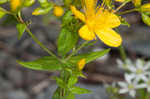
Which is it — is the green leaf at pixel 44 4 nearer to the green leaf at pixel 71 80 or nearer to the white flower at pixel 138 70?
the green leaf at pixel 71 80

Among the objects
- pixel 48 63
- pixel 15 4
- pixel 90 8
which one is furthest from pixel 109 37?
pixel 15 4

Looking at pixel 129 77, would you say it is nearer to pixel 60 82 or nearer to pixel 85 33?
pixel 60 82

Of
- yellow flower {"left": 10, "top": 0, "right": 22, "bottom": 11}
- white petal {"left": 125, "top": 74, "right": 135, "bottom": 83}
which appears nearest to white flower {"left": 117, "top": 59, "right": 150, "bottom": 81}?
white petal {"left": 125, "top": 74, "right": 135, "bottom": 83}

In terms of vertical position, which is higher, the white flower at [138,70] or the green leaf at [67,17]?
the green leaf at [67,17]

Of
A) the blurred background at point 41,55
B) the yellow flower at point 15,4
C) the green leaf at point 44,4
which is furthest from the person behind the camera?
the blurred background at point 41,55

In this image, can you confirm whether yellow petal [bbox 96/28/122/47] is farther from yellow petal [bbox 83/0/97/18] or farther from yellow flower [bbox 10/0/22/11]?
yellow flower [bbox 10/0/22/11]

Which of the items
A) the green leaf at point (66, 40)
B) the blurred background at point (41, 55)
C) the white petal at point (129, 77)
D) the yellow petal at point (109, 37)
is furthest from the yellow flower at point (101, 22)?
the blurred background at point (41, 55)

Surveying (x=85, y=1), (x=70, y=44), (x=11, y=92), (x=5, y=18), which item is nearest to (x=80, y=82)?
(x=11, y=92)
